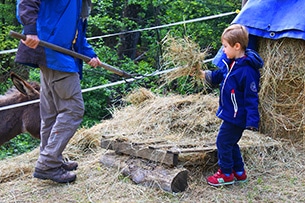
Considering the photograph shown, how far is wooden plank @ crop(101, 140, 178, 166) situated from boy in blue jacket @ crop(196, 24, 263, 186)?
456mm

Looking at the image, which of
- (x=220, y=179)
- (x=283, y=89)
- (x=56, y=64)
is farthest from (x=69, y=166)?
(x=283, y=89)

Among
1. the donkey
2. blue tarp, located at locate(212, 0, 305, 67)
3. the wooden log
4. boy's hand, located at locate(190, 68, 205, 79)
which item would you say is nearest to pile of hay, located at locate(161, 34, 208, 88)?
boy's hand, located at locate(190, 68, 205, 79)

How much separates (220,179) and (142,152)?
0.79 m

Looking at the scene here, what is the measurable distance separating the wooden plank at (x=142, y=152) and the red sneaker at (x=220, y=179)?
0.40 m

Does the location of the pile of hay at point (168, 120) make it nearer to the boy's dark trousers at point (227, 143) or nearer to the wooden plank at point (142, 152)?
the wooden plank at point (142, 152)

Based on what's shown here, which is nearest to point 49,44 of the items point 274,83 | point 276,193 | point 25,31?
point 25,31

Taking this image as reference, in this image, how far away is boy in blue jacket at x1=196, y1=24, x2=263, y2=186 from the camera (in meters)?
3.84

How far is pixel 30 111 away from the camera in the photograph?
5.12 metres

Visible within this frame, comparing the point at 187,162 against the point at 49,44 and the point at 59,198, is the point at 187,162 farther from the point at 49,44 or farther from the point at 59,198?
the point at 49,44

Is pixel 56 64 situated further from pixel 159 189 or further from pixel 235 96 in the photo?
pixel 235 96

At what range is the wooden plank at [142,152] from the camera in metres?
3.99

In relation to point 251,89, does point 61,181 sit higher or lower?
lower

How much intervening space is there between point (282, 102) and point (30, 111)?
3017 mm

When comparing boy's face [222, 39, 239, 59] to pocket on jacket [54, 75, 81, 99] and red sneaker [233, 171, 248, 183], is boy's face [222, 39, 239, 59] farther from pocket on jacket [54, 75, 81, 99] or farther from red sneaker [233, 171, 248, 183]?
pocket on jacket [54, 75, 81, 99]
